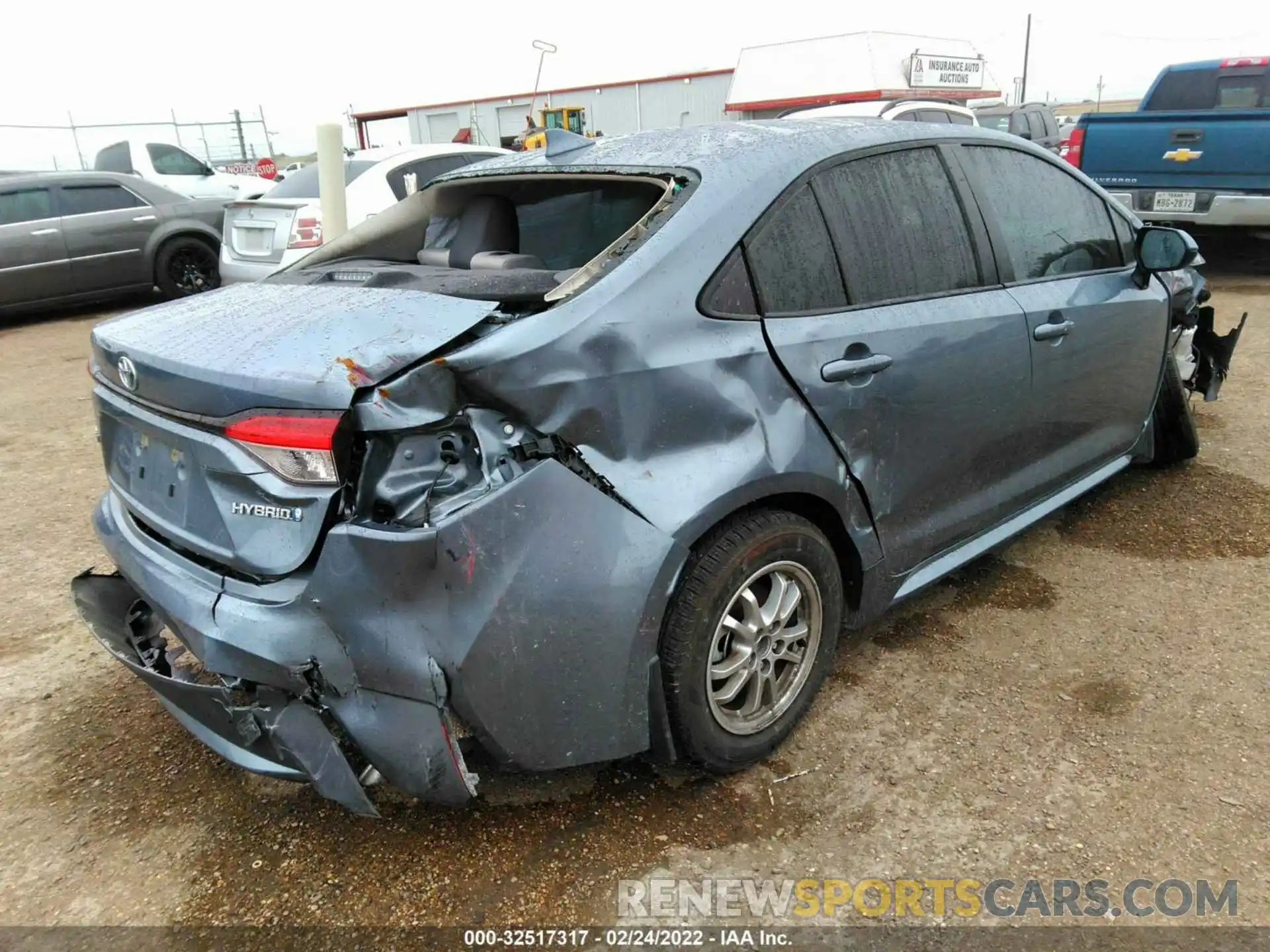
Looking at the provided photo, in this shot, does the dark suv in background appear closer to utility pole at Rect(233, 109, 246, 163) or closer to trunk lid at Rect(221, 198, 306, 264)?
trunk lid at Rect(221, 198, 306, 264)

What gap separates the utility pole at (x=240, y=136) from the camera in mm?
24405

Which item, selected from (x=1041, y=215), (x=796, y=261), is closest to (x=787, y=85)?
(x=1041, y=215)

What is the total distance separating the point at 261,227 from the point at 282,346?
210 inches

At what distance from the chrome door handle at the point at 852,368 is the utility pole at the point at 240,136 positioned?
25965 millimetres

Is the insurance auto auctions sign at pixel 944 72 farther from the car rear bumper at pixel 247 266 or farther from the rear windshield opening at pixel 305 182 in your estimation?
the car rear bumper at pixel 247 266

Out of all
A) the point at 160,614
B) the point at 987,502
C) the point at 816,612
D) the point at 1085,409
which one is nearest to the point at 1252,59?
the point at 1085,409

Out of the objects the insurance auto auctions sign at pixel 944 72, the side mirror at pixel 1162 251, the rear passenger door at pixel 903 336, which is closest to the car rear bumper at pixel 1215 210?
the side mirror at pixel 1162 251

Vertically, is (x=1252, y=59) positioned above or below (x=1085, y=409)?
above

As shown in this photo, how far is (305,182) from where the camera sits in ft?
23.4

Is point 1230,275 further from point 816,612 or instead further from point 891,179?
point 816,612

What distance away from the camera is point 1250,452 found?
15.0 feet

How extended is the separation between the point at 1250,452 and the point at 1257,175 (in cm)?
452

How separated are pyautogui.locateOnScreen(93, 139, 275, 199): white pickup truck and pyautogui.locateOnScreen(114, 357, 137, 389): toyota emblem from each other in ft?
41.7

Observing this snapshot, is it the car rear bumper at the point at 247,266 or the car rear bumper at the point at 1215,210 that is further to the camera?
the car rear bumper at the point at 1215,210
